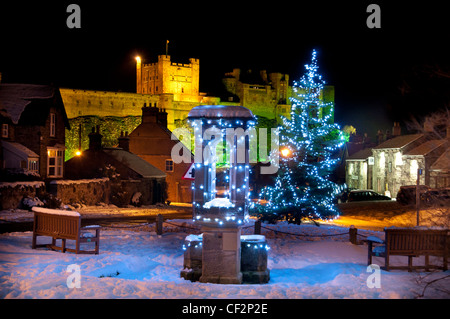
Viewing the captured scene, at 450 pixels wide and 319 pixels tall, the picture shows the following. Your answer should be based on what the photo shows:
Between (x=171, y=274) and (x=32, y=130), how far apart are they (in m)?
24.4

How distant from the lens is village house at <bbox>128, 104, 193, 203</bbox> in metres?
46.7

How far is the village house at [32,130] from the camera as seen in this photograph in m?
30.4

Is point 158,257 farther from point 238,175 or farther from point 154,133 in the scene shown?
point 154,133

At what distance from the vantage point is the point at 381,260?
43.5 ft

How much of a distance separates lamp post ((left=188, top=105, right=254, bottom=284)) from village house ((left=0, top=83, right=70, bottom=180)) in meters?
21.1

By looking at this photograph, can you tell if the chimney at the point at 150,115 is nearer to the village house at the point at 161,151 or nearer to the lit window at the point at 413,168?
the village house at the point at 161,151

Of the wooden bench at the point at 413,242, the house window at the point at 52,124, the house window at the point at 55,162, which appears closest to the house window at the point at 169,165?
the house window at the point at 55,162

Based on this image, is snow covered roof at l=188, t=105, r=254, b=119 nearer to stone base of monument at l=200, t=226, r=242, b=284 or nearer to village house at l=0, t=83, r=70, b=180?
stone base of monument at l=200, t=226, r=242, b=284

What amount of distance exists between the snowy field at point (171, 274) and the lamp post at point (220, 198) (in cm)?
89

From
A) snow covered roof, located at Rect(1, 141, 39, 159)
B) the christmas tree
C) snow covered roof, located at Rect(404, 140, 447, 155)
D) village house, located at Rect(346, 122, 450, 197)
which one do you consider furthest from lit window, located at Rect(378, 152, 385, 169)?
snow covered roof, located at Rect(1, 141, 39, 159)

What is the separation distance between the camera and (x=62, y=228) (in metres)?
12.8

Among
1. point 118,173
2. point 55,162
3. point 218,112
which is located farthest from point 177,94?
point 218,112

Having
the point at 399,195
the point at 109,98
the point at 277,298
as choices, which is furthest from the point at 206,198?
the point at 109,98

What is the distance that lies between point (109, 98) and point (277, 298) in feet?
278
